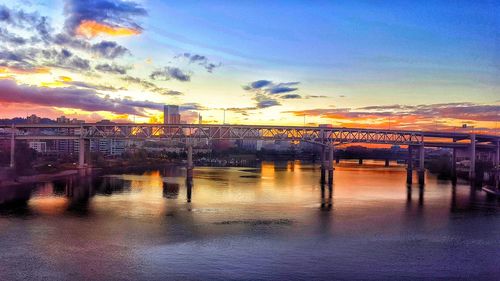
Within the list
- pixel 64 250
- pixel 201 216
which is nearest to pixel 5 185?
pixel 201 216

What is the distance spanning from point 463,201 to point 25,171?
31.5m

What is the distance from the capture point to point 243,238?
1362cm

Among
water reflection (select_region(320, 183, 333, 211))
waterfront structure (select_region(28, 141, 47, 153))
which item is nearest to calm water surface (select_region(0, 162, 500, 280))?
water reflection (select_region(320, 183, 333, 211))

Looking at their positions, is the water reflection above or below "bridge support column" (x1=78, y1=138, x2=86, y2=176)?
below

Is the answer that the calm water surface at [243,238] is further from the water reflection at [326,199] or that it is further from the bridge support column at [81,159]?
the bridge support column at [81,159]

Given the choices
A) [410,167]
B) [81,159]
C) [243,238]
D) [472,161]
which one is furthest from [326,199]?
[81,159]

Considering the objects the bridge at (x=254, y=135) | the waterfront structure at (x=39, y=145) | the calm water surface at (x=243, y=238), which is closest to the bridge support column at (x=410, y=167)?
the bridge at (x=254, y=135)

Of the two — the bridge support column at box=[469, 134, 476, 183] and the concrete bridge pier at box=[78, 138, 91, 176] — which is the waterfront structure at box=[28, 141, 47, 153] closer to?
the concrete bridge pier at box=[78, 138, 91, 176]

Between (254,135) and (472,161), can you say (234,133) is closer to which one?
(254,135)

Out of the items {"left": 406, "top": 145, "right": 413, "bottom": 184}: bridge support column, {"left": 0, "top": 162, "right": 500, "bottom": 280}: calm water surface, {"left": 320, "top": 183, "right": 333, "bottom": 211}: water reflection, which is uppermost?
{"left": 406, "top": 145, "right": 413, "bottom": 184}: bridge support column

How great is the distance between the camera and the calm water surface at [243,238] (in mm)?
10398

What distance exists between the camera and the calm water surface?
34.1 ft

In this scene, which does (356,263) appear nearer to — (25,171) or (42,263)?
(42,263)

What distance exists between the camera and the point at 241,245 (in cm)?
1273
